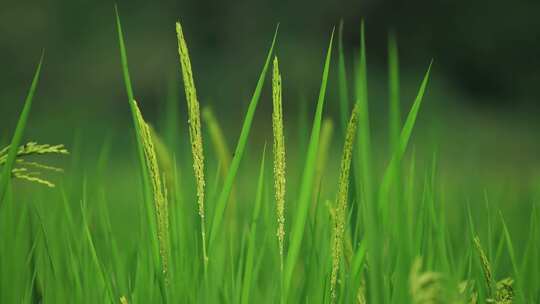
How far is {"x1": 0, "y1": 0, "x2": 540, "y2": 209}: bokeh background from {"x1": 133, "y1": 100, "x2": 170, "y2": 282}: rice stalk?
8.41 meters

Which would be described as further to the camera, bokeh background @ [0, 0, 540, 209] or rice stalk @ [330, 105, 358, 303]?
bokeh background @ [0, 0, 540, 209]

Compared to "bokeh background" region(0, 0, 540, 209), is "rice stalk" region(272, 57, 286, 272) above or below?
below

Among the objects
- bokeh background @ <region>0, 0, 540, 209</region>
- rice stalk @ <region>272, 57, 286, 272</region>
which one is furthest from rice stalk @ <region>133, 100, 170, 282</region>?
bokeh background @ <region>0, 0, 540, 209</region>

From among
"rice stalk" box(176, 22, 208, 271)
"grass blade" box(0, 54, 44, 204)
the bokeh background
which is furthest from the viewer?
the bokeh background

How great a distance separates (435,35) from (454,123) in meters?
1.67

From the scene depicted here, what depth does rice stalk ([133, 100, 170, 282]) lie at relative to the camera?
0.81 meters

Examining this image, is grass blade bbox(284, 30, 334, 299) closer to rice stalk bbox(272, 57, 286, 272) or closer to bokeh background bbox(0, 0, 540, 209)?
rice stalk bbox(272, 57, 286, 272)

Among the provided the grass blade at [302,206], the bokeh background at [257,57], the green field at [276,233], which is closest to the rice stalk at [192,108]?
the green field at [276,233]

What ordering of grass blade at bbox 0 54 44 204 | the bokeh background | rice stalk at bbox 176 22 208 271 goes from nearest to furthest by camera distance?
rice stalk at bbox 176 22 208 271, grass blade at bbox 0 54 44 204, the bokeh background

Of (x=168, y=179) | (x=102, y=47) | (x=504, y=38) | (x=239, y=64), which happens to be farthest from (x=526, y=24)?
(x=168, y=179)

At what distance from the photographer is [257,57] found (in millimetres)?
10664

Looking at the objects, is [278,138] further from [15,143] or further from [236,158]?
[15,143]

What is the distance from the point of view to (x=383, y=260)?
0.95 meters

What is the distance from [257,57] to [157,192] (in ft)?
32.5
